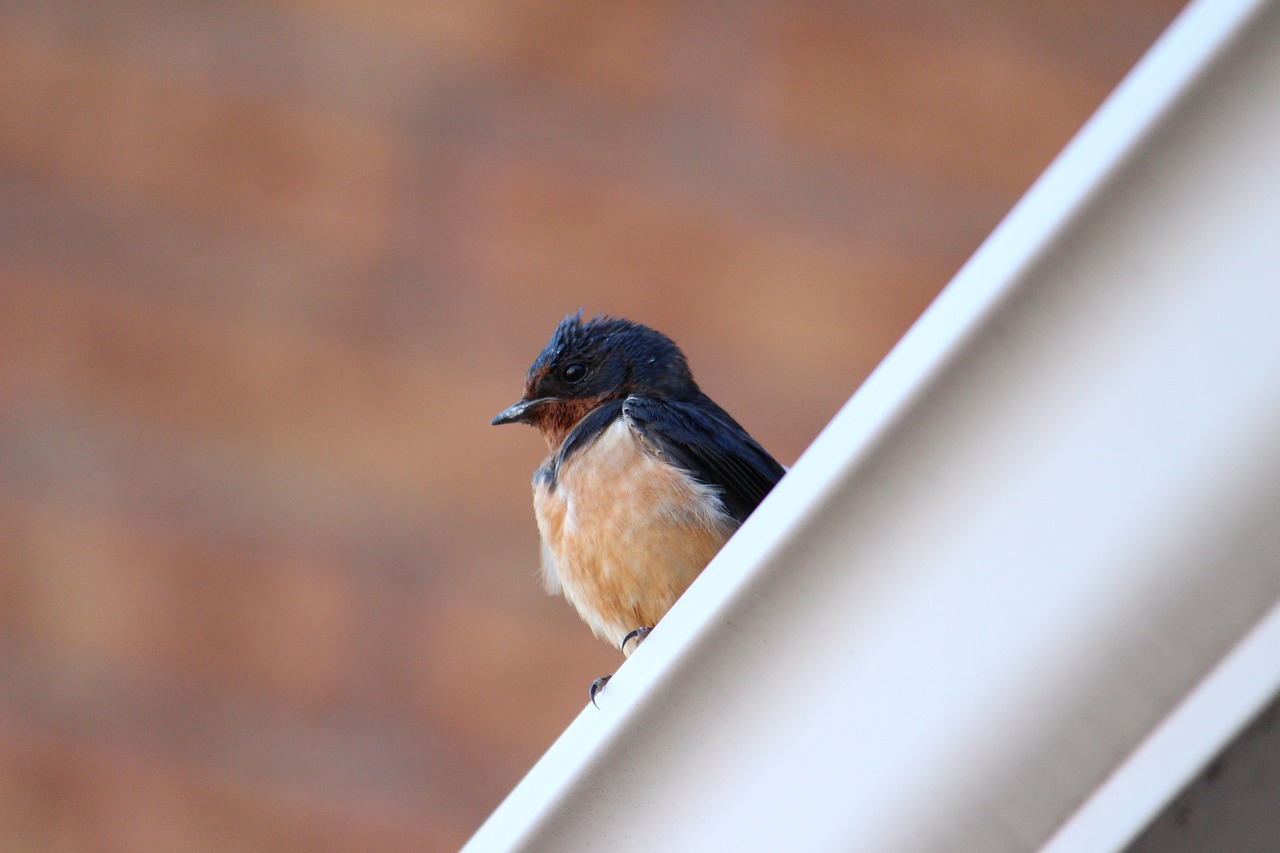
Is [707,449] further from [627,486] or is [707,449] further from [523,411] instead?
[523,411]

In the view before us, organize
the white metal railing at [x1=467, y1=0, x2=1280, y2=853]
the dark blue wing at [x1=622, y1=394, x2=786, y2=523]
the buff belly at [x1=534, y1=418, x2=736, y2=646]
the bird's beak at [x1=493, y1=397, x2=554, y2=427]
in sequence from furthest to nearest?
the bird's beak at [x1=493, y1=397, x2=554, y2=427], the dark blue wing at [x1=622, y1=394, x2=786, y2=523], the buff belly at [x1=534, y1=418, x2=736, y2=646], the white metal railing at [x1=467, y1=0, x2=1280, y2=853]

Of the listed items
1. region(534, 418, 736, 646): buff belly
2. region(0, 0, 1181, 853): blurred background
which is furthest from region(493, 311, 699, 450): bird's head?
region(0, 0, 1181, 853): blurred background

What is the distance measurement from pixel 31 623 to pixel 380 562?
801 millimetres

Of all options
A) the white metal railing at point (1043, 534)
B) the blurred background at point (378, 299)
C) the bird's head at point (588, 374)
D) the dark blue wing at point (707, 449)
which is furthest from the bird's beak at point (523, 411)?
the white metal railing at point (1043, 534)

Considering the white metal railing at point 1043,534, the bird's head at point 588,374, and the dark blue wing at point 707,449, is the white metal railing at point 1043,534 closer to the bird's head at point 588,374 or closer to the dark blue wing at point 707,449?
the dark blue wing at point 707,449

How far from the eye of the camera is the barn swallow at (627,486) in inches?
65.8

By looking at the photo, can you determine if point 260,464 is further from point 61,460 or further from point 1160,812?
point 1160,812

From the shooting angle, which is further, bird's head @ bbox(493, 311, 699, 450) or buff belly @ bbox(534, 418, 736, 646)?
bird's head @ bbox(493, 311, 699, 450)

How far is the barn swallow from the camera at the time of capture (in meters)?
1.67

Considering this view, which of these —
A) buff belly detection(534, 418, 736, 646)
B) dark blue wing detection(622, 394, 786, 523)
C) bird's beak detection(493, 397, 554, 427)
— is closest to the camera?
buff belly detection(534, 418, 736, 646)

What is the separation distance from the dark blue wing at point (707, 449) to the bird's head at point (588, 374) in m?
0.17

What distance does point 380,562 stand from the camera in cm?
331

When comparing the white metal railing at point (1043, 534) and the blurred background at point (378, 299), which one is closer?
the white metal railing at point (1043, 534)

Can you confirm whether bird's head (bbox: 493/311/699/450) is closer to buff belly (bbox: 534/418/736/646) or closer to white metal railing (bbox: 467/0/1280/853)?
buff belly (bbox: 534/418/736/646)
